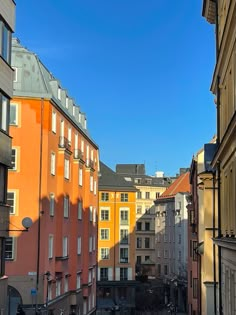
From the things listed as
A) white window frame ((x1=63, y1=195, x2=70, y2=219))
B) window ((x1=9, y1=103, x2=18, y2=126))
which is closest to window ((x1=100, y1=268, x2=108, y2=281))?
white window frame ((x1=63, y1=195, x2=70, y2=219))

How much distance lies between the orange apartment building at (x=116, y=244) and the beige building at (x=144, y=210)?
15588 mm

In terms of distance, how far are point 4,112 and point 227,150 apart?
9.01 metres

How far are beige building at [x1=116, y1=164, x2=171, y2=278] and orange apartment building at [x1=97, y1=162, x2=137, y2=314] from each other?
51.1 ft

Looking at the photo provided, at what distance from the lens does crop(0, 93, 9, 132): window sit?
20.6 meters

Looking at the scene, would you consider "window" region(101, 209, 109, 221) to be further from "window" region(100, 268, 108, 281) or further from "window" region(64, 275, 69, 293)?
"window" region(64, 275, 69, 293)

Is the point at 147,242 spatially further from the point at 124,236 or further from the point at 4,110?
the point at 4,110

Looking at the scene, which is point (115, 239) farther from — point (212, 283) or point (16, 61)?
point (212, 283)

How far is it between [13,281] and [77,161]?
1385 cm

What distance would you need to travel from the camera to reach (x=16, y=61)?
40125 millimetres

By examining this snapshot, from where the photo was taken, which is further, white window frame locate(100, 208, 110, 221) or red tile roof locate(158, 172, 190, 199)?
red tile roof locate(158, 172, 190, 199)

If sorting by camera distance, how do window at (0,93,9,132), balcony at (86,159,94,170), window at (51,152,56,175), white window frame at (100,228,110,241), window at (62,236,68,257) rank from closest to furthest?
window at (0,93,9,132) → window at (51,152,56,175) → window at (62,236,68,257) → balcony at (86,159,94,170) → white window frame at (100,228,110,241)

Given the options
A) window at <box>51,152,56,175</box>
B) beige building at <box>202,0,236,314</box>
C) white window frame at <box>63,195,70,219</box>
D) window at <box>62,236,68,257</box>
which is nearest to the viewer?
beige building at <box>202,0,236,314</box>

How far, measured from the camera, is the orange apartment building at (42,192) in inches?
1443

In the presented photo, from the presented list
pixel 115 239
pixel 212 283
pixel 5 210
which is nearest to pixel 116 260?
pixel 115 239
